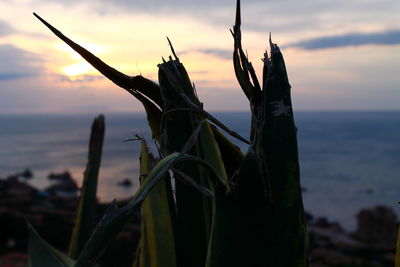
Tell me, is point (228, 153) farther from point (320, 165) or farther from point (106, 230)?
point (320, 165)

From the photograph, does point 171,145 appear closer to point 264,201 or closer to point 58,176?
point 264,201

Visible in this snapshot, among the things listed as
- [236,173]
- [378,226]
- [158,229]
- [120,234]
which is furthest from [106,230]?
[378,226]

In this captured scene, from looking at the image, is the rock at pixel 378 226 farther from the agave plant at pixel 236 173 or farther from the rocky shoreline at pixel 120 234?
the agave plant at pixel 236 173

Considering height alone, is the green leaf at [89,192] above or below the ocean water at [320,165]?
above

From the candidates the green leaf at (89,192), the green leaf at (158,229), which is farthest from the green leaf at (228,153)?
the green leaf at (89,192)

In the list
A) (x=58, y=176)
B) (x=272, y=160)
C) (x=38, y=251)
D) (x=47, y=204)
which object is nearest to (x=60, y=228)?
(x=47, y=204)
